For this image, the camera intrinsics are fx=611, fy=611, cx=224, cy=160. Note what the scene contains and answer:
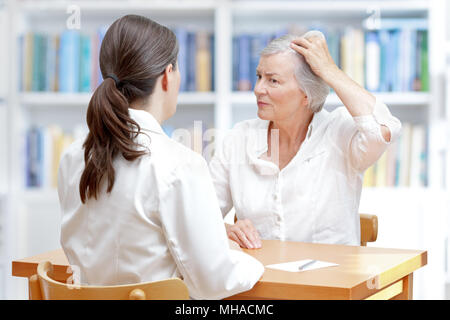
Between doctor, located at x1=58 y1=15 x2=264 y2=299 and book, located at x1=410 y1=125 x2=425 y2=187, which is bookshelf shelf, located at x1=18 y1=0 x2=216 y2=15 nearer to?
book, located at x1=410 y1=125 x2=425 y2=187

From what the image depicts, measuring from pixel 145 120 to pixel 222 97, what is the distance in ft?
5.19

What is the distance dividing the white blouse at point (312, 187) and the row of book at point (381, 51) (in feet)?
2.86

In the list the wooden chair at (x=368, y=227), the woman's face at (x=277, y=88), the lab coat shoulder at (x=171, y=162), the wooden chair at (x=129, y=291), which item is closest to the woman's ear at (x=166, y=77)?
the lab coat shoulder at (x=171, y=162)

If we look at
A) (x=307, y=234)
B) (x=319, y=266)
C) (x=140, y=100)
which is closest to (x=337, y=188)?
(x=307, y=234)

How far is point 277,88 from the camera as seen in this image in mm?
1864

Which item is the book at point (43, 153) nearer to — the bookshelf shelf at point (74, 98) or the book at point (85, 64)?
the bookshelf shelf at point (74, 98)

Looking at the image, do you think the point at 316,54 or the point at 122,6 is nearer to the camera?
the point at 316,54

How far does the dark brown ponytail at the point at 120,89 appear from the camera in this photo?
1102 mm

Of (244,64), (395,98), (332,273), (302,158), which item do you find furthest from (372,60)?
(332,273)

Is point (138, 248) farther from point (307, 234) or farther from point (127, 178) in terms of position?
point (307, 234)

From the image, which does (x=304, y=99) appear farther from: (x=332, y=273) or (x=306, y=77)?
(x=332, y=273)

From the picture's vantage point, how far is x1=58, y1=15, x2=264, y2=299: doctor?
1078 mm

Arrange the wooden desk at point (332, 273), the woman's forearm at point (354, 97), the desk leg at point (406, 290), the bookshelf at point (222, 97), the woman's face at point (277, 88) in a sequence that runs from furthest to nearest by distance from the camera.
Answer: the bookshelf at point (222, 97)
the woman's face at point (277, 88)
the woman's forearm at point (354, 97)
the desk leg at point (406, 290)
the wooden desk at point (332, 273)

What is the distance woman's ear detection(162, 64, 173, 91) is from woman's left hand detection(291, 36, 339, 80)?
714 millimetres
